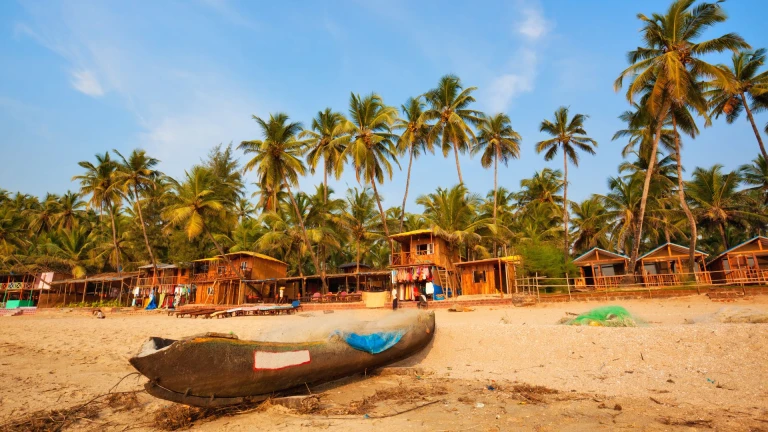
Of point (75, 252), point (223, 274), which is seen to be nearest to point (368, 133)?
point (223, 274)

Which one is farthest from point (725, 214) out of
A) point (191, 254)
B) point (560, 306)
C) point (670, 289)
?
point (191, 254)

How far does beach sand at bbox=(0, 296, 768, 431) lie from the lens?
5035 millimetres

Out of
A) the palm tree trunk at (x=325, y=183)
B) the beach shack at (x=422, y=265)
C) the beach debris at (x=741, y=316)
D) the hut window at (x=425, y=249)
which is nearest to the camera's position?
the beach debris at (x=741, y=316)

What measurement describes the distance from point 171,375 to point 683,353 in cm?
841

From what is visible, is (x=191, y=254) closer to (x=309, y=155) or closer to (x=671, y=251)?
(x=309, y=155)

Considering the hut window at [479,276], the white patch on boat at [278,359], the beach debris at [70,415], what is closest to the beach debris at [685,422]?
the white patch on boat at [278,359]

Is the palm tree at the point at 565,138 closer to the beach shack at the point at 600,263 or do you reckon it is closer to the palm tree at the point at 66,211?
the beach shack at the point at 600,263

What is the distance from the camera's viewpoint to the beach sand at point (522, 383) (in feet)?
16.5

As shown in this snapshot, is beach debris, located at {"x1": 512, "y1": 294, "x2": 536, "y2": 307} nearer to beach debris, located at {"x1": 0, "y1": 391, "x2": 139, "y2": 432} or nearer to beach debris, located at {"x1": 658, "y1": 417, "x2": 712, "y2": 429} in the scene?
beach debris, located at {"x1": 658, "y1": 417, "x2": 712, "y2": 429}

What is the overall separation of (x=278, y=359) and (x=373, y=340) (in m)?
2.30

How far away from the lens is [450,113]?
1081 inches

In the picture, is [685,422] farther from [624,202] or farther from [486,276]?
[624,202]

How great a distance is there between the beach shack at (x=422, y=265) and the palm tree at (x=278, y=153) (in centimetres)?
563

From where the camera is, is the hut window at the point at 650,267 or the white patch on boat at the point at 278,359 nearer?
the white patch on boat at the point at 278,359
